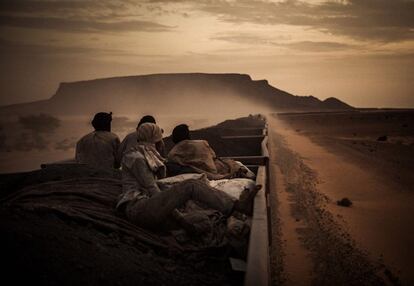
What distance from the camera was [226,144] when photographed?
11.8 m

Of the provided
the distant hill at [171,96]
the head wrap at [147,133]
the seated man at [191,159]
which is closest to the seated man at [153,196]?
the head wrap at [147,133]

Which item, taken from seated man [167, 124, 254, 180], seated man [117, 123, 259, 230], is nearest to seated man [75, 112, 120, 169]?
seated man [167, 124, 254, 180]

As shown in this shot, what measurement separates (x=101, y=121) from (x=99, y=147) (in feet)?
1.43

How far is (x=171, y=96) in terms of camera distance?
367 feet

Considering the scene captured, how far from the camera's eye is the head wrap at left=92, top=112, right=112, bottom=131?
261 inches

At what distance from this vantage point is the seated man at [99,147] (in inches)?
259

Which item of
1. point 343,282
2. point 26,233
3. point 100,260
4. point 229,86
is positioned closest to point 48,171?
point 26,233

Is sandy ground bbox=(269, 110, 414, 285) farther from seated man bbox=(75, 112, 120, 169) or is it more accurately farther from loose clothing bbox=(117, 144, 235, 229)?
seated man bbox=(75, 112, 120, 169)

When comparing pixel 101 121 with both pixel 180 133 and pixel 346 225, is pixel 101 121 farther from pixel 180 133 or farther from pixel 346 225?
pixel 346 225

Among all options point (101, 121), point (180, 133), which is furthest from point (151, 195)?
point (101, 121)

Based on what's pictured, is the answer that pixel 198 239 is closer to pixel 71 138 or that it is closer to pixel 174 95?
pixel 71 138

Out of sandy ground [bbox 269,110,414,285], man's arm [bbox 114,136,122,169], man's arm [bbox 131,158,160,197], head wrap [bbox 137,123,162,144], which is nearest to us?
man's arm [bbox 131,158,160,197]

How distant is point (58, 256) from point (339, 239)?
14.9 ft

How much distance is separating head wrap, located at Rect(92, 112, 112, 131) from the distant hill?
7272 centimetres
